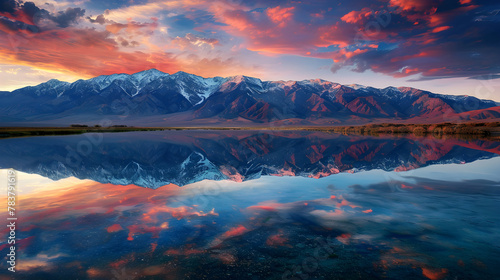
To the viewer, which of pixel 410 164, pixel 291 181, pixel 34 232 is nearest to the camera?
pixel 34 232

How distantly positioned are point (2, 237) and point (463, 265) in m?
10.7

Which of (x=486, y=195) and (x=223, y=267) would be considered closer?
(x=223, y=267)

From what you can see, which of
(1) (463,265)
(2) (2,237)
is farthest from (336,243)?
(2) (2,237)

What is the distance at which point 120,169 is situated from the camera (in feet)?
63.0

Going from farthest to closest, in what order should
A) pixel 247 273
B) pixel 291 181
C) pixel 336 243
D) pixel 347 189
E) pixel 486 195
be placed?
pixel 291 181 < pixel 347 189 < pixel 486 195 < pixel 336 243 < pixel 247 273

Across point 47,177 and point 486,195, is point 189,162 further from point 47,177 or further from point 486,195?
point 486,195

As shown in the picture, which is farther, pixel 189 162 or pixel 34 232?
pixel 189 162

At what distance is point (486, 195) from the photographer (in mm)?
11930

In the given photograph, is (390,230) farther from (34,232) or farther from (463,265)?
(34,232)

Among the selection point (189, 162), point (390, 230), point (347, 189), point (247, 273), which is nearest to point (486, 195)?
point (347, 189)

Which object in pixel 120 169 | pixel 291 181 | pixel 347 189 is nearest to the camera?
pixel 347 189

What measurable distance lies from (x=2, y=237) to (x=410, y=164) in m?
23.5

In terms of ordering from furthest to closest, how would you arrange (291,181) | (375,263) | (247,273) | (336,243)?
(291,181)
(336,243)
(375,263)
(247,273)

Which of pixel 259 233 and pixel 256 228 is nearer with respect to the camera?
pixel 259 233
